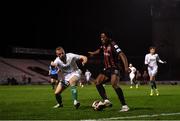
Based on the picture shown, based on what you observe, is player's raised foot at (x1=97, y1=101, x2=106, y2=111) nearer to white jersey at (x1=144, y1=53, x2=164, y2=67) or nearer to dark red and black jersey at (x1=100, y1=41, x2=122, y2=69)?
dark red and black jersey at (x1=100, y1=41, x2=122, y2=69)

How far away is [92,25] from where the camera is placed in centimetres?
6166

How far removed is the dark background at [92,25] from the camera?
58.8 meters

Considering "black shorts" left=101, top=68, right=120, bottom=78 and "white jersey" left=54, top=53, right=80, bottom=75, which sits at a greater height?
"white jersey" left=54, top=53, right=80, bottom=75

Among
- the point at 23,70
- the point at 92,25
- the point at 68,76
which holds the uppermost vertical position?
the point at 92,25

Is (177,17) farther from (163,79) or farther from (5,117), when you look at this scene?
(5,117)

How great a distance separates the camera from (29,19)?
60.3 meters

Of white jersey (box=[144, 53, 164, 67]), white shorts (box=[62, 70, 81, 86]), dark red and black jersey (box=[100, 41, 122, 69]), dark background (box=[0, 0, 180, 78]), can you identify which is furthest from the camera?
dark background (box=[0, 0, 180, 78])

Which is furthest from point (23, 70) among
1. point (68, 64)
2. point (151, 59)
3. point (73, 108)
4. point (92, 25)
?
point (73, 108)

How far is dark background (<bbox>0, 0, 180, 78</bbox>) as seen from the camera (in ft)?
193

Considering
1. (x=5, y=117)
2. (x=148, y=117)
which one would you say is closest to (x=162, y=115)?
(x=148, y=117)

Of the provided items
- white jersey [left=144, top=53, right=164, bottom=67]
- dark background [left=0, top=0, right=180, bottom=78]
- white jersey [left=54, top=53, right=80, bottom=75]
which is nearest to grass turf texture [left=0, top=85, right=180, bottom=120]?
white jersey [left=54, top=53, right=80, bottom=75]

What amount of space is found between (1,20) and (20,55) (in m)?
6.70

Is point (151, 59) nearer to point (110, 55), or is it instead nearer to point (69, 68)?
point (69, 68)

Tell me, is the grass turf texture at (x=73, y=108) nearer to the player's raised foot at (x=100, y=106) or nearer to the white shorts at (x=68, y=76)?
the player's raised foot at (x=100, y=106)
